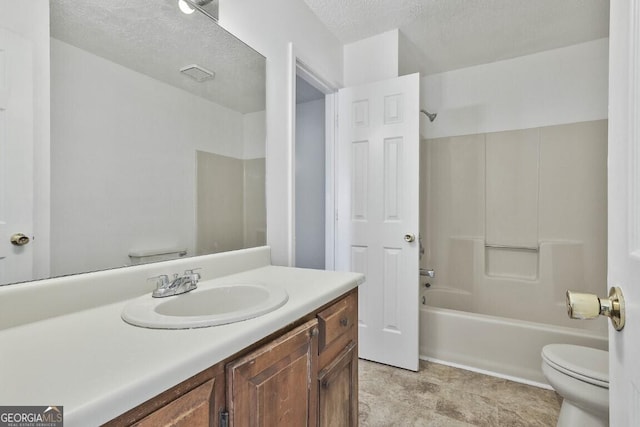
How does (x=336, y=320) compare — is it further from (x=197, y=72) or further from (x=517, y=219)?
(x=517, y=219)

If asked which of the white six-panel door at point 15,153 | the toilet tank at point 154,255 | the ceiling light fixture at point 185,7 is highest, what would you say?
the ceiling light fixture at point 185,7

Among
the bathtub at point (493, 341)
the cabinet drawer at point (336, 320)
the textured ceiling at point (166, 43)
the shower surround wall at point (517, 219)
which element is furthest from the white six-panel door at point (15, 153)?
the shower surround wall at point (517, 219)

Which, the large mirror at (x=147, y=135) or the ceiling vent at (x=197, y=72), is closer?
the large mirror at (x=147, y=135)

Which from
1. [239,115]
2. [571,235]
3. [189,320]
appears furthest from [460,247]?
[189,320]

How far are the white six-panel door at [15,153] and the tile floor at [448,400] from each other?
62.3 inches

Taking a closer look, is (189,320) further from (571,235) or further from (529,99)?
(529,99)

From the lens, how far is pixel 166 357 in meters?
0.56

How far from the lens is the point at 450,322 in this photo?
219 centimetres

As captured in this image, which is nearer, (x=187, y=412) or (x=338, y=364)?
(x=187, y=412)

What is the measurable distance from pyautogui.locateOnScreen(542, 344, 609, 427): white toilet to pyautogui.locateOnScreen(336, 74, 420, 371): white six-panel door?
792mm

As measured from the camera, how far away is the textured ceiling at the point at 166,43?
35.7 inches

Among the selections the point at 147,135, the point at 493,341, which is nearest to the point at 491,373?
the point at 493,341

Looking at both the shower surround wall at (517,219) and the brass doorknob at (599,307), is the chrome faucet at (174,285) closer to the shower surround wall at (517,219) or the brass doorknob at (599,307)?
the brass doorknob at (599,307)

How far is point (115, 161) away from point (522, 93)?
2.92 m
